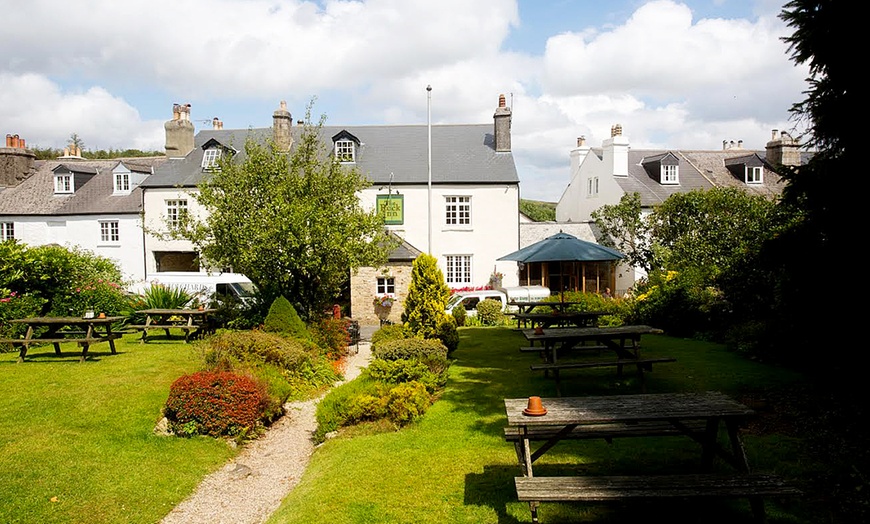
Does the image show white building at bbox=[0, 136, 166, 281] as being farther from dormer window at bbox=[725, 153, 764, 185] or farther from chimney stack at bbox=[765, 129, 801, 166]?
chimney stack at bbox=[765, 129, 801, 166]

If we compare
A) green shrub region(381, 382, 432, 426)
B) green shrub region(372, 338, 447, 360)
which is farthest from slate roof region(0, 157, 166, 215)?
green shrub region(381, 382, 432, 426)

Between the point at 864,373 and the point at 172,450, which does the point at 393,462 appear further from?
the point at 864,373

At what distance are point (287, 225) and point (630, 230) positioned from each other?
1856 cm

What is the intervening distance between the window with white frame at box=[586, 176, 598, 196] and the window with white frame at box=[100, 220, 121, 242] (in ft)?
88.8

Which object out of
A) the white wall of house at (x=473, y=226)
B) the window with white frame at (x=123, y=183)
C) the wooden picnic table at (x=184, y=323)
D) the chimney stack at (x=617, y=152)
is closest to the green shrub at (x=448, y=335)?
the wooden picnic table at (x=184, y=323)

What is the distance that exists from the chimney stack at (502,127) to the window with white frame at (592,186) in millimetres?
7102

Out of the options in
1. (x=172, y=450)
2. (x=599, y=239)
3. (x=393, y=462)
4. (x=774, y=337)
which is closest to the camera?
(x=393, y=462)

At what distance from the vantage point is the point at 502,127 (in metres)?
30.9

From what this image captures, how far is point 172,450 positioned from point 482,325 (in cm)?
1509

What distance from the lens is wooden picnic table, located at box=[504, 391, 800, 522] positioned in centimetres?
482

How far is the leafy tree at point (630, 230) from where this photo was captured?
28.3 m

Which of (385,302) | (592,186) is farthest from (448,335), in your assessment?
(592,186)

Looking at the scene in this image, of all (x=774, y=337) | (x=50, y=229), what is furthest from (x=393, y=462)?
(x=50, y=229)

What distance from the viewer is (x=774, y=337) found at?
499 inches
